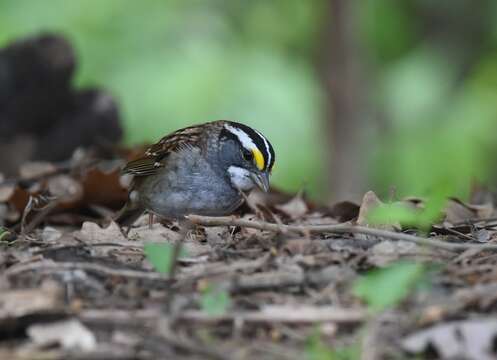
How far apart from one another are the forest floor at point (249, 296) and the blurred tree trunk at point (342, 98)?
5.47 m

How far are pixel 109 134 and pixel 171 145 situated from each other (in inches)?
84.3

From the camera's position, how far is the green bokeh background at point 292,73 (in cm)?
1209

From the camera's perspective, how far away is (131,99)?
12281mm

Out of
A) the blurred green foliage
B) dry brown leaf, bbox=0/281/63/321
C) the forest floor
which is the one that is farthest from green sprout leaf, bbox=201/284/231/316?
the blurred green foliage

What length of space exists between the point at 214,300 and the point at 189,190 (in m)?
2.44

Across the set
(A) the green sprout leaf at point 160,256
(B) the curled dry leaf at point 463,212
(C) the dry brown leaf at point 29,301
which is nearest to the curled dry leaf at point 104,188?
(B) the curled dry leaf at point 463,212

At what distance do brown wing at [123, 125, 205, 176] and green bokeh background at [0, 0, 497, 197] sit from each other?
4465mm

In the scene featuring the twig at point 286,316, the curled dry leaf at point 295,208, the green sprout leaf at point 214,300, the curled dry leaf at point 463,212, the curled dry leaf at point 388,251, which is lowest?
the curled dry leaf at point 295,208

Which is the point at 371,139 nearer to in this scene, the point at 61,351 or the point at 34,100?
the point at 34,100

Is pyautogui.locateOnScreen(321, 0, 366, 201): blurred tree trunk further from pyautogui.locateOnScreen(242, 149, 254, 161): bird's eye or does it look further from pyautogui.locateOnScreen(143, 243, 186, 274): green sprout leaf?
pyautogui.locateOnScreen(143, 243, 186, 274): green sprout leaf

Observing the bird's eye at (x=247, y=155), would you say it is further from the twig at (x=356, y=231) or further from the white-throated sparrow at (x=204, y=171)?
the twig at (x=356, y=231)


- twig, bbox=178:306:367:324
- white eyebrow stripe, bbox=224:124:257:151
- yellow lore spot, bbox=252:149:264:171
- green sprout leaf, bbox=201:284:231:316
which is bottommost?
twig, bbox=178:306:367:324

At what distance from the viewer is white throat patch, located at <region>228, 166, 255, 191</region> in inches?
245

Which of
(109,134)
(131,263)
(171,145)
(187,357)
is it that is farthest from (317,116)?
(187,357)
